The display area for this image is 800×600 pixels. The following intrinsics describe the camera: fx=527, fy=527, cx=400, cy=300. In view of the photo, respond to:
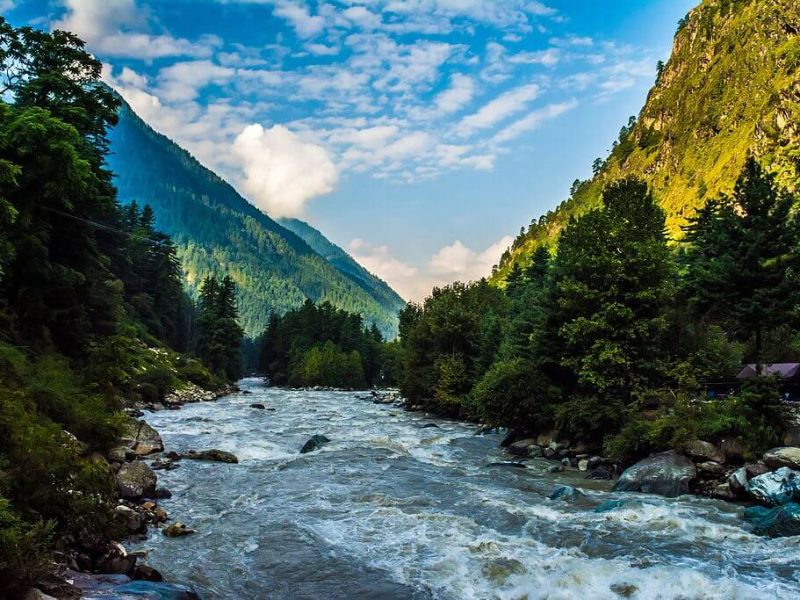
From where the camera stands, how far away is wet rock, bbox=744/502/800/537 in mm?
13172

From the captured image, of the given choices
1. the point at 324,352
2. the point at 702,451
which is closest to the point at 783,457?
the point at 702,451

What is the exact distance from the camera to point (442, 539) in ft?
44.1

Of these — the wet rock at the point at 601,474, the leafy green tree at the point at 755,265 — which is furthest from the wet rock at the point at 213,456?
the leafy green tree at the point at 755,265

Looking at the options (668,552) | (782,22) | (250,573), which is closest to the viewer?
(250,573)

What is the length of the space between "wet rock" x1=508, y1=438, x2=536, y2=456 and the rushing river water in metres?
4.41

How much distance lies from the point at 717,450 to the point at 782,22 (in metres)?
208

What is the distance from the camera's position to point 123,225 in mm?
74875

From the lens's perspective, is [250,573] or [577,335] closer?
[250,573]

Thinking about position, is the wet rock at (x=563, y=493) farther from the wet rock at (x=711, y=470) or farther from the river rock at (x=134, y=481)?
the river rock at (x=134, y=481)

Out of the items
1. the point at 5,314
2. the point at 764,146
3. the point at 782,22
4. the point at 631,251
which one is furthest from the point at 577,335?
the point at 782,22

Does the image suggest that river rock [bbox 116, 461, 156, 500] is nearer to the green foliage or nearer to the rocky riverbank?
the rocky riverbank

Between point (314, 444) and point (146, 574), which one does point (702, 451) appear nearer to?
point (314, 444)

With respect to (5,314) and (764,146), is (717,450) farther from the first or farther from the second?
(764,146)

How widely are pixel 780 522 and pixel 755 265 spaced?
13.2m
